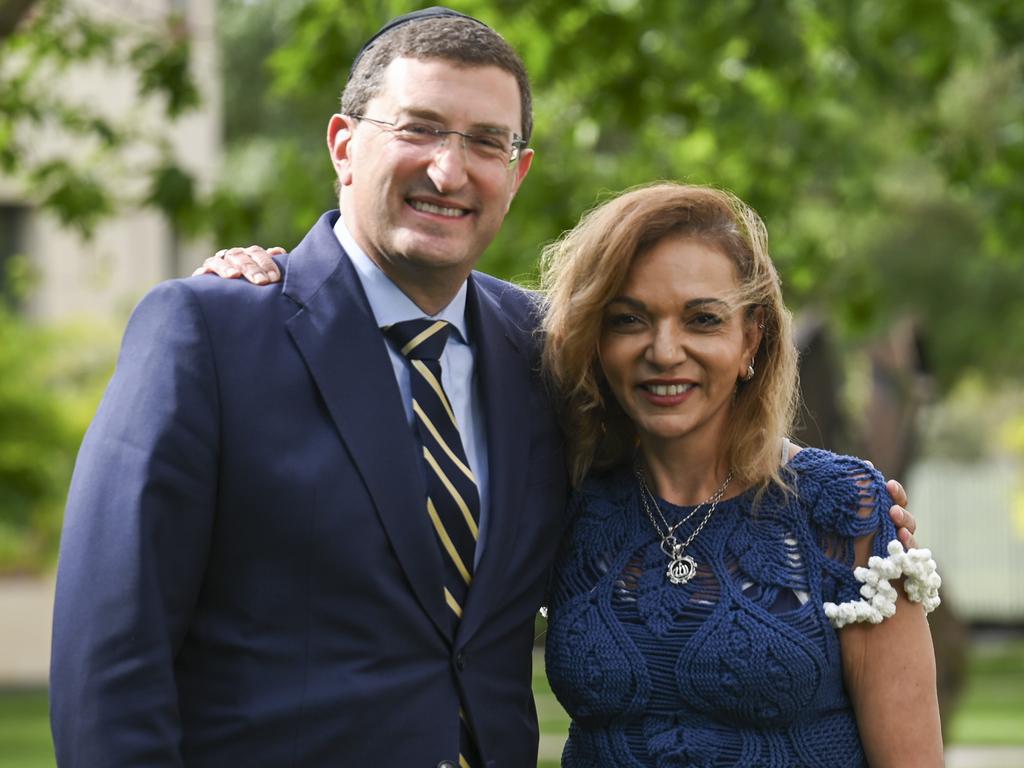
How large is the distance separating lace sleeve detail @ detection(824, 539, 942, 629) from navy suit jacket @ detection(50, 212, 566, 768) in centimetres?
70

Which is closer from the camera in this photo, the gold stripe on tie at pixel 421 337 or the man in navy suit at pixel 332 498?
the man in navy suit at pixel 332 498

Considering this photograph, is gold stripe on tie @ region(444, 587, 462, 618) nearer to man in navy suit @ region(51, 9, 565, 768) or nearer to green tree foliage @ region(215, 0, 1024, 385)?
man in navy suit @ region(51, 9, 565, 768)

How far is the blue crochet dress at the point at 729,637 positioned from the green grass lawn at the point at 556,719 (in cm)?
805

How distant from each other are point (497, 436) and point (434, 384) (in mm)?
187

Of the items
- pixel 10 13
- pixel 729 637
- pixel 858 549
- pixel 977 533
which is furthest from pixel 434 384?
pixel 977 533

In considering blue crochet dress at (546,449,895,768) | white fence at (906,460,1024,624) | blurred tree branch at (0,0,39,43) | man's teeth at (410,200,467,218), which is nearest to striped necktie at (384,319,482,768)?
man's teeth at (410,200,467,218)

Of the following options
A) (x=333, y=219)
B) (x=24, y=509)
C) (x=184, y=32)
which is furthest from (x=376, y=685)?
(x=24, y=509)

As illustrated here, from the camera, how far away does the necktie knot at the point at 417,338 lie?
3.49 meters

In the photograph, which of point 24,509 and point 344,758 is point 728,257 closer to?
point 344,758

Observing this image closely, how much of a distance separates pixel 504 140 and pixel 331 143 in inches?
15.6

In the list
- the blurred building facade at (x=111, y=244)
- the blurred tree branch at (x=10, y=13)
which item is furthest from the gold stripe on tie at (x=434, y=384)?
the blurred building facade at (x=111, y=244)

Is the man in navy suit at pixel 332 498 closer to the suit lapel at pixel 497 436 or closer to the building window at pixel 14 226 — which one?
the suit lapel at pixel 497 436

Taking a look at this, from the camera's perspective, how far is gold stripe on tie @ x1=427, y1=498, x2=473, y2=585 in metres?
3.38

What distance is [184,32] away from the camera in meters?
9.59
